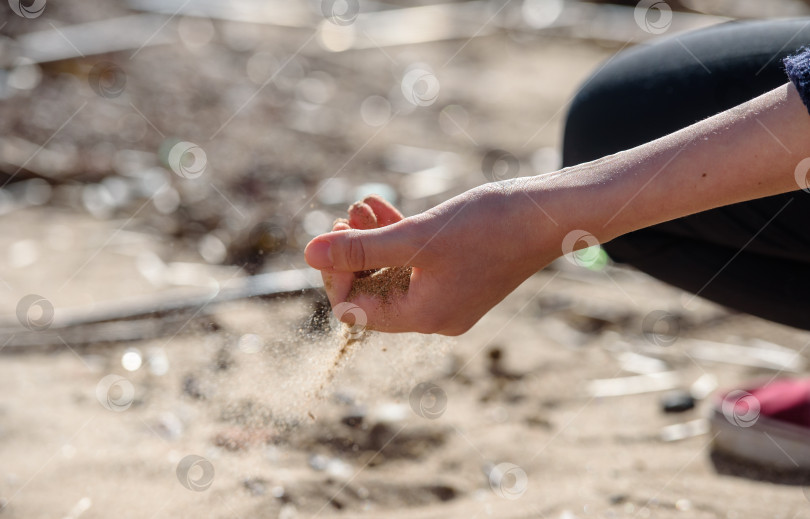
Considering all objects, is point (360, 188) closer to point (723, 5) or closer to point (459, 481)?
point (459, 481)

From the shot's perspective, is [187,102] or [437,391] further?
Answer: [187,102]

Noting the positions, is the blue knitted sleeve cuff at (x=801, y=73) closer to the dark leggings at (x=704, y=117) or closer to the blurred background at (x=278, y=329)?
the dark leggings at (x=704, y=117)

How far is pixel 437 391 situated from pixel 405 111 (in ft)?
8.90

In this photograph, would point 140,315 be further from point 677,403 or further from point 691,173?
point 691,173

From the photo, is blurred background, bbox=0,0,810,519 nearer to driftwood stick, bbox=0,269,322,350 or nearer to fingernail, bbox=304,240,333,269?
driftwood stick, bbox=0,269,322,350

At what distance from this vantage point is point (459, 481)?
6.53 feet

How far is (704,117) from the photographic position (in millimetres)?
1718

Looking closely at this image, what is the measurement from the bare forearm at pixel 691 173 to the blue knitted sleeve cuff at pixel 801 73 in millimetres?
10

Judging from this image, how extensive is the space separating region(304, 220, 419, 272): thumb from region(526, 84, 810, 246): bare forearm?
9.6 inches

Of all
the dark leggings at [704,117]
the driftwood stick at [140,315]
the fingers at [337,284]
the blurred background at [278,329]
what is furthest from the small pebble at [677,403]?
the fingers at [337,284]

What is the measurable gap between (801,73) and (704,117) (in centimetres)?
56

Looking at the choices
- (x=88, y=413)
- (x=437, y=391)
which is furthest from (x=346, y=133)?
(x=88, y=413)

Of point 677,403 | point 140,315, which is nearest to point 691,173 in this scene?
point 677,403

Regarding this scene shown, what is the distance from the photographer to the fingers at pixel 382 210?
162cm
